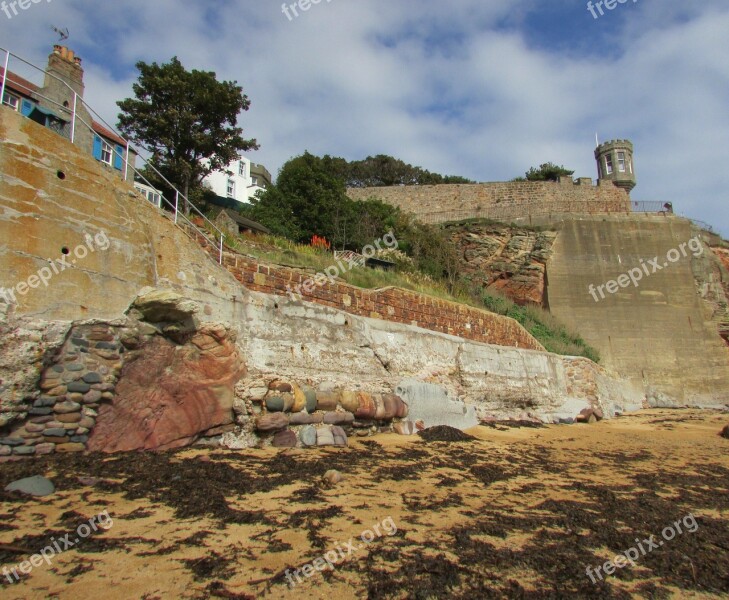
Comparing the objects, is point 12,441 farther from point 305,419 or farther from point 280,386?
point 305,419

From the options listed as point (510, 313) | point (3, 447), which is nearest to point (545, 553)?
point (3, 447)

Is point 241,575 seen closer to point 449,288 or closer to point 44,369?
point 44,369

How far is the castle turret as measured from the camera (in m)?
32.4

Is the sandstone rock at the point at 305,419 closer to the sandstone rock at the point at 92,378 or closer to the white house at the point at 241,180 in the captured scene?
the sandstone rock at the point at 92,378

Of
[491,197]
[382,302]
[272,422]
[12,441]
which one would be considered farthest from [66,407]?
[491,197]

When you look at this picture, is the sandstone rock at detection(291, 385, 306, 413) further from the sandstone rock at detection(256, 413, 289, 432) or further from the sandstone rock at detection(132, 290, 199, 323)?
the sandstone rock at detection(132, 290, 199, 323)

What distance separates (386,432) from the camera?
6.92 meters

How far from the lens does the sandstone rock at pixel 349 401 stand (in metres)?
6.42

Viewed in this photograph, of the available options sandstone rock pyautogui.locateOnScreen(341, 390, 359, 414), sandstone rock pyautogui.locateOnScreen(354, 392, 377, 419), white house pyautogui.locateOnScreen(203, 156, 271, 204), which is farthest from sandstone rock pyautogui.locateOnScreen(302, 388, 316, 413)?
white house pyautogui.locateOnScreen(203, 156, 271, 204)

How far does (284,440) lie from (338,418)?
0.96 metres

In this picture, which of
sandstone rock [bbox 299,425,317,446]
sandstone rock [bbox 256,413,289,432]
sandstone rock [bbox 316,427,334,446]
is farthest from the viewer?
sandstone rock [bbox 316,427,334,446]

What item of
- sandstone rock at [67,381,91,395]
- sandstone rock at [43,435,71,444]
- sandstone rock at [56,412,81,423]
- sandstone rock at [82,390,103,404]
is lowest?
sandstone rock at [43,435,71,444]

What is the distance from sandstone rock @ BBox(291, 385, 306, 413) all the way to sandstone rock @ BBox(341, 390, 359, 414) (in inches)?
27.7

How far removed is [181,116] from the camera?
1861 centimetres
